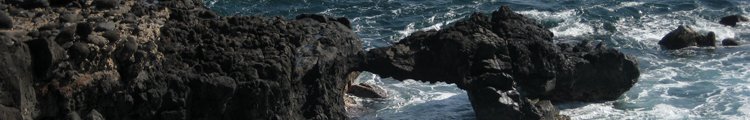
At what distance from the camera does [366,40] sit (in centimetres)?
4097

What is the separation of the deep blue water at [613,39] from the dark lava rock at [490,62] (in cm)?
257

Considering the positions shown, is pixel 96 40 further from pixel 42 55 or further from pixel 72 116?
pixel 72 116

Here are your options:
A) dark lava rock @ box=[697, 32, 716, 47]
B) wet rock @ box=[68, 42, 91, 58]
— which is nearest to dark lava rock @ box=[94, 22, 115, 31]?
wet rock @ box=[68, 42, 91, 58]

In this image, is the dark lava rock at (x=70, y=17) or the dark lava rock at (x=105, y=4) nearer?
the dark lava rock at (x=70, y=17)

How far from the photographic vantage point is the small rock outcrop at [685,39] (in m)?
41.5

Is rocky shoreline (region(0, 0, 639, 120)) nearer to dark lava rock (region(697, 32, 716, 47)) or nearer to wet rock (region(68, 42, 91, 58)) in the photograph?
wet rock (region(68, 42, 91, 58))

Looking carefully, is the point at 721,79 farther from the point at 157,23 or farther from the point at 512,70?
the point at 157,23

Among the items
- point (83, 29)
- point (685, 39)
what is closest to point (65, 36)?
point (83, 29)

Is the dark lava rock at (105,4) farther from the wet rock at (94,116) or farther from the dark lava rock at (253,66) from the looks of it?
the wet rock at (94,116)

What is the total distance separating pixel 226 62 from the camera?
69.8ft

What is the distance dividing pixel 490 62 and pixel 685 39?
56.2 ft

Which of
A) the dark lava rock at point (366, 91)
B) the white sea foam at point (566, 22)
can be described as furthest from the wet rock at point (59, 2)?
the white sea foam at point (566, 22)

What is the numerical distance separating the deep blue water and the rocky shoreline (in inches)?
120

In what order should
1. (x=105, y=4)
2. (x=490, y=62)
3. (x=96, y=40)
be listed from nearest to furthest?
(x=96, y=40), (x=105, y=4), (x=490, y=62)
